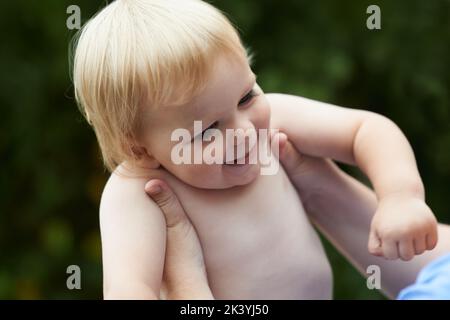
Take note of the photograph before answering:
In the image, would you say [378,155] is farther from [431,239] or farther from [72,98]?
[72,98]

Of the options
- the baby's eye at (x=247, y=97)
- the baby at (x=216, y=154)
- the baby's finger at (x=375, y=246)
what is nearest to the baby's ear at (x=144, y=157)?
the baby at (x=216, y=154)

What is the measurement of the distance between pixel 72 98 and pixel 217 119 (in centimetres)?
109

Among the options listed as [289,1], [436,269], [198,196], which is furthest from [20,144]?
[436,269]

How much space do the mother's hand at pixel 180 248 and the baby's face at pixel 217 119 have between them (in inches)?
1.1

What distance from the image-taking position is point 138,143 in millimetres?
856

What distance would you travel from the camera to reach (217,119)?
2.69 feet

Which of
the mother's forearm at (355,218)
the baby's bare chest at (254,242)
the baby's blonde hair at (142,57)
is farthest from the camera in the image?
the mother's forearm at (355,218)

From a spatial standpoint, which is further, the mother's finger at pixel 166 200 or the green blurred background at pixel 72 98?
the green blurred background at pixel 72 98

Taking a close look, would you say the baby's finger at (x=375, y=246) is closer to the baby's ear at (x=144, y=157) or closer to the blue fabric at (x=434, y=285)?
the blue fabric at (x=434, y=285)

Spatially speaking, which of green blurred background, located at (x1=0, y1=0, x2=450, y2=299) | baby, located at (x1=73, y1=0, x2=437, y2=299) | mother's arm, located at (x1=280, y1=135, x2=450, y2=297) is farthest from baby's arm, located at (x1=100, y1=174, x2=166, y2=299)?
green blurred background, located at (x1=0, y1=0, x2=450, y2=299)

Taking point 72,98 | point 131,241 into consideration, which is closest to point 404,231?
point 131,241

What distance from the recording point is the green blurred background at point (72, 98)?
1.79 metres

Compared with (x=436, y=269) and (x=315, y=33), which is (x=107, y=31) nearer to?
(x=436, y=269)

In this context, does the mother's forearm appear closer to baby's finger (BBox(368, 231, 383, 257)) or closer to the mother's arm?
the mother's arm
